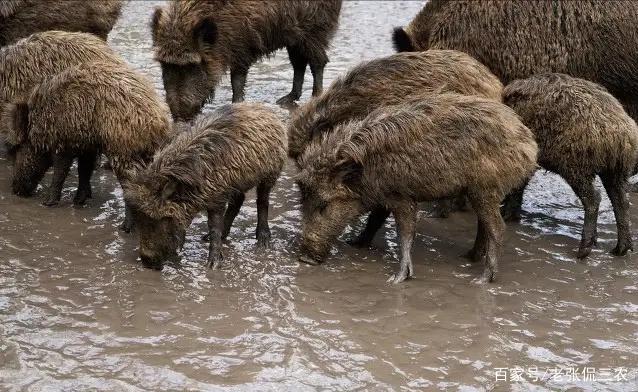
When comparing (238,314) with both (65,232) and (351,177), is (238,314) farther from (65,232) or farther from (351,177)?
(65,232)

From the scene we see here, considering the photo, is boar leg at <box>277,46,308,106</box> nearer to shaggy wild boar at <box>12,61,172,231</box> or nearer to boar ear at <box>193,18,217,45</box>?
boar ear at <box>193,18,217,45</box>

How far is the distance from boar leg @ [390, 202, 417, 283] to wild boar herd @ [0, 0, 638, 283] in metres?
0.01

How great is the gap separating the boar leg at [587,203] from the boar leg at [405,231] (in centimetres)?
138

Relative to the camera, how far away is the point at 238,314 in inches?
229

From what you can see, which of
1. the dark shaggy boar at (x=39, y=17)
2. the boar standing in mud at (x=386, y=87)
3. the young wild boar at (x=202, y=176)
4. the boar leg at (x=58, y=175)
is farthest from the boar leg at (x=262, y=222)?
the dark shaggy boar at (x=39, y=17)

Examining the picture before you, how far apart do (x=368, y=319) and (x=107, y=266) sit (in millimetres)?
2000

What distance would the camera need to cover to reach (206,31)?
30.5 ft

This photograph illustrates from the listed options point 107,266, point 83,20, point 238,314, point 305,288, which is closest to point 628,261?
point 305,288

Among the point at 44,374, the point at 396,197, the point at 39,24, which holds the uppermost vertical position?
the point at 39,24

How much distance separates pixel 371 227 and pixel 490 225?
105 centimetres

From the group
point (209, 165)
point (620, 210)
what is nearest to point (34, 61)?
point (209, 165)

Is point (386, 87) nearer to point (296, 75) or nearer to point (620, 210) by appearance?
point (620, 210)

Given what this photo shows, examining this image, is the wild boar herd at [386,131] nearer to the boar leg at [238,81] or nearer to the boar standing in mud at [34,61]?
the boar standing in mud at [34,61]

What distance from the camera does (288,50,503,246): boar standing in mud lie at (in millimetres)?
7336
